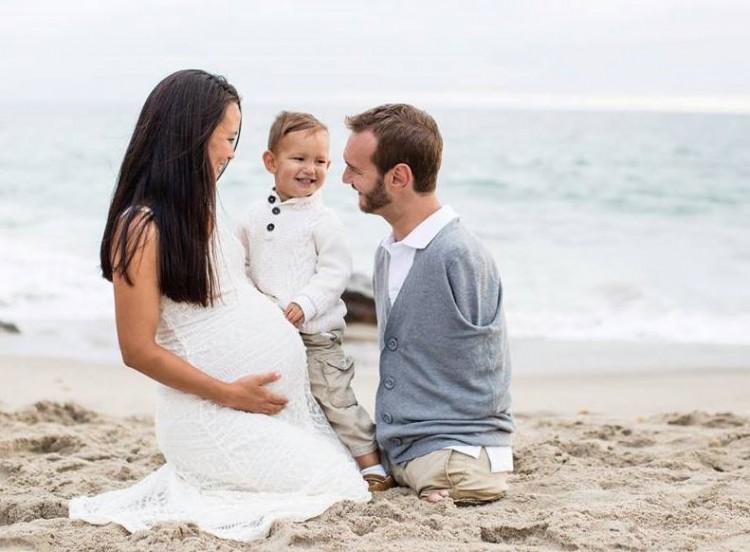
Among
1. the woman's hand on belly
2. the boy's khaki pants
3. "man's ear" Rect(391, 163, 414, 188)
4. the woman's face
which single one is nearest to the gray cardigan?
the boy's khaki pants

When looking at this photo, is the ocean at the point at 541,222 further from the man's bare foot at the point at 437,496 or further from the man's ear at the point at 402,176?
the man's bare foot at the point at 437,496

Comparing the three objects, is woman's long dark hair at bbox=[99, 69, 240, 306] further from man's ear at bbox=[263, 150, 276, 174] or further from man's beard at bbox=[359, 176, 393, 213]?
man's beard at bbox=[359, 176, 393, 213]

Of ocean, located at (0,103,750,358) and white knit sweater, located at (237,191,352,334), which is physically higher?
white knit sweater, located at (237,191,352,334)

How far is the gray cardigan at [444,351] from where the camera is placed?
391cm

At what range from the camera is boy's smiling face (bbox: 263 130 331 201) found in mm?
4082

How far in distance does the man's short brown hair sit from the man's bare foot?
115 cm

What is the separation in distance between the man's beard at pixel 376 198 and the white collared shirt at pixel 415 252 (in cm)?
14

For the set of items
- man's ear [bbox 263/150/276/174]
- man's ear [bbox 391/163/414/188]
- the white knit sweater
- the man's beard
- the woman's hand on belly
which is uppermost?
man's ear [bbox 263/150/276/174]

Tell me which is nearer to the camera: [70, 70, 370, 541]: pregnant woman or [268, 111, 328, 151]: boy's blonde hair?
[70, 70, 370, 541]: pregnant woman

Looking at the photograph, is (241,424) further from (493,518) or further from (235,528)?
(493,518)

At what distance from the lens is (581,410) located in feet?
21.2

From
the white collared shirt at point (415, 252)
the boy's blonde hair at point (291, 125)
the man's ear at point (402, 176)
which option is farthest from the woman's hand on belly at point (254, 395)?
the boy's blonde hair at point (291, 125)

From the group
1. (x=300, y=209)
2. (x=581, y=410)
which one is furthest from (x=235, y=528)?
(x=581, y=410)

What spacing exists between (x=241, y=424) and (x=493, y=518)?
967 millimetres
